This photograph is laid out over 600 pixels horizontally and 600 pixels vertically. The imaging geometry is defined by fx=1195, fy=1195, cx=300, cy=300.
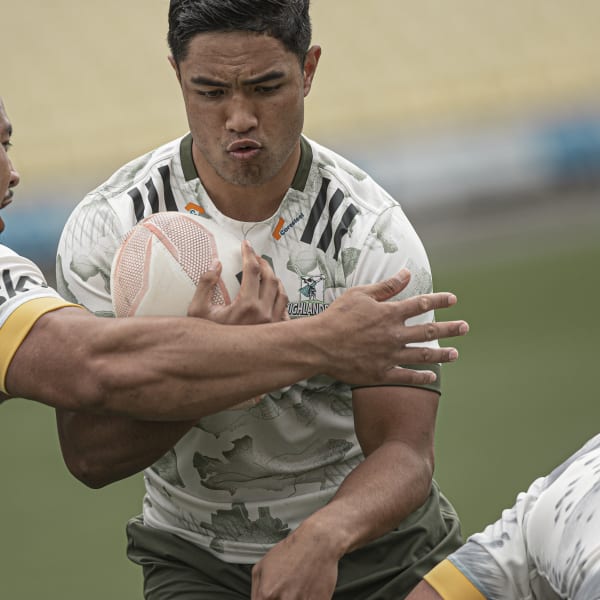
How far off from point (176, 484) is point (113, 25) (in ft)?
36.4

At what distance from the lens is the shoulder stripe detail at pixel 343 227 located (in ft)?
10.7

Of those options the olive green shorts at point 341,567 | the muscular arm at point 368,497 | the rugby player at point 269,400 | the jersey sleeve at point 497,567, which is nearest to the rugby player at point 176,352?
the rugby player at point 269,400

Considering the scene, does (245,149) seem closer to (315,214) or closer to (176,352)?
(315,214)

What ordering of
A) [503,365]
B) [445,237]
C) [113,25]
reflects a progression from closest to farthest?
[503,365] → [445,237] → [113,25]

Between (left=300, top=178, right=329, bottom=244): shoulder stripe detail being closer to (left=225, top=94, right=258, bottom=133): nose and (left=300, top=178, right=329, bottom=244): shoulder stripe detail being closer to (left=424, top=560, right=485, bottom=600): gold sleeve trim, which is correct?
(left=225, top=94, right=258, bottom=133): nose

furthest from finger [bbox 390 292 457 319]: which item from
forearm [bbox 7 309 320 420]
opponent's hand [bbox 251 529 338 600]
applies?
opponent's hand [bbox 251 529 338 600]

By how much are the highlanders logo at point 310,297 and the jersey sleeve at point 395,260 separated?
0.10 metres

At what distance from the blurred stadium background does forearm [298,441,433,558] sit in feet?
8.18

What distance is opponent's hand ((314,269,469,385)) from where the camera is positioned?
8.98 ft

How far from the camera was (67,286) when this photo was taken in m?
3.21

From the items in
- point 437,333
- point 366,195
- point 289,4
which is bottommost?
point 437,333

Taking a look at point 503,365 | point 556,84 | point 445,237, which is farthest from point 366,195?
point 556,84

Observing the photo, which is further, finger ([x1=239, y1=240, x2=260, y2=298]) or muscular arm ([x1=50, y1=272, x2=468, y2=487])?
finger ([x1=239, y1=240, x2=260, y2=298])

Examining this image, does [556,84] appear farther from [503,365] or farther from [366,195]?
[366,195]
